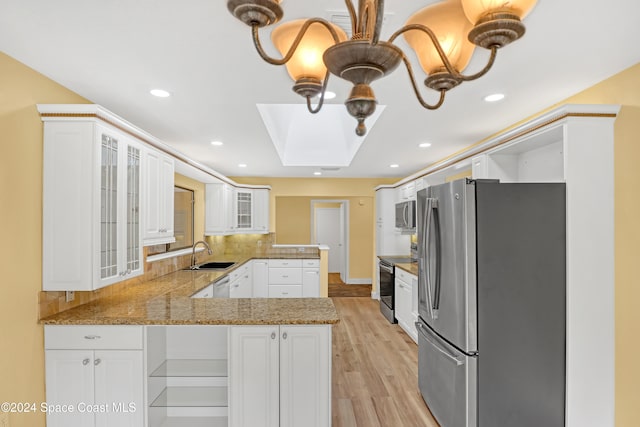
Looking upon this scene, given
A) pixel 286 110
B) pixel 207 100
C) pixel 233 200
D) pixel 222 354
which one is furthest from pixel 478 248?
pixel 233 200

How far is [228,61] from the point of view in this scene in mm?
1915

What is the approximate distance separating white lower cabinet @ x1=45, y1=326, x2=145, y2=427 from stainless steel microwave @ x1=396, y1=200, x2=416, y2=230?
149 inches

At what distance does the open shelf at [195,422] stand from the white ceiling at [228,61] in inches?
87.7

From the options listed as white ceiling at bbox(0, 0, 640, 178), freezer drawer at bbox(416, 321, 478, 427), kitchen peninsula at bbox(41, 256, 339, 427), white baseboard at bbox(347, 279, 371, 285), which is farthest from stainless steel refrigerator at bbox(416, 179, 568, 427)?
white baseboard at bbox(347, 279, 371, 285)

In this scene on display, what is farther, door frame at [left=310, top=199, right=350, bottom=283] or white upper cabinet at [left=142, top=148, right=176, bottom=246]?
door frame at [left=310, top=199, right=350, bottom=283]

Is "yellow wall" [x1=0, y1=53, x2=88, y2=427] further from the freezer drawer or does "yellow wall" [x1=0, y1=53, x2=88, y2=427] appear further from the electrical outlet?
the freezer drawer

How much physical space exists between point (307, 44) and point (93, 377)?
86.9 inches

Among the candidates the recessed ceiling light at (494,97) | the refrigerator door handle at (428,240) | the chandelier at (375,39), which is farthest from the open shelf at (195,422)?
the recessed ceiling light at (494,97)

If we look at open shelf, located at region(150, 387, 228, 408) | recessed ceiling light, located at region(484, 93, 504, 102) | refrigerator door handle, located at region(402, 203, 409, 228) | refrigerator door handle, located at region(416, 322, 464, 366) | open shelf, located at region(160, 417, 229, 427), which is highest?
recessed ceiling light, located at region(484, 93, 504, 102)

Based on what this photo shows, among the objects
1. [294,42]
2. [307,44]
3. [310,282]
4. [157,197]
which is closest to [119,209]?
[157,197]

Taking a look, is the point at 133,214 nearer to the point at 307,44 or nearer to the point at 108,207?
the point at 108,207

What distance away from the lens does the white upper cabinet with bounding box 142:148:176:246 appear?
2750mm

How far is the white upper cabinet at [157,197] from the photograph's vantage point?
2750 mm

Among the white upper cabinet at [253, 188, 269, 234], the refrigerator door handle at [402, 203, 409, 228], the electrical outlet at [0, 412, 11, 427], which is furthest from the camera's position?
the white upper cabinet at [253, 188, 269, 234]
